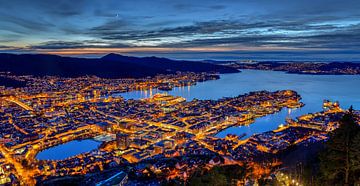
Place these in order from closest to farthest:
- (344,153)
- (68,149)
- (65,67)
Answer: (344,153) → (68,149) → (65,67)

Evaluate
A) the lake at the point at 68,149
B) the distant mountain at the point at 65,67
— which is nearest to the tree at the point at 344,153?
the lake at the point at 68,149

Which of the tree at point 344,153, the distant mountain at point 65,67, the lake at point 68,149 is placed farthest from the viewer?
the distant mountain at point 65,67

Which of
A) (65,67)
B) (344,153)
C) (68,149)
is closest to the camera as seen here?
(344,153)

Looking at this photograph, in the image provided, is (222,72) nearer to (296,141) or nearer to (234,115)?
(234,115)

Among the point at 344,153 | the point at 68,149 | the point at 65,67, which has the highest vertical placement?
the point at 65,67

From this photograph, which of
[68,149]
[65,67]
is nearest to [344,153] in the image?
[68,149]

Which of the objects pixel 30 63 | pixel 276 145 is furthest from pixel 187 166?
pixel 30 63

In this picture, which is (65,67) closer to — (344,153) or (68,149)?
(68,149)

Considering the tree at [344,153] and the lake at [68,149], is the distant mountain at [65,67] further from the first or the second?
the tree at [344,153]

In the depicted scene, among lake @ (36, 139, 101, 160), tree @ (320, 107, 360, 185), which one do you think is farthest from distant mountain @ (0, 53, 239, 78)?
tree @ (320, 107, 360, 185)
